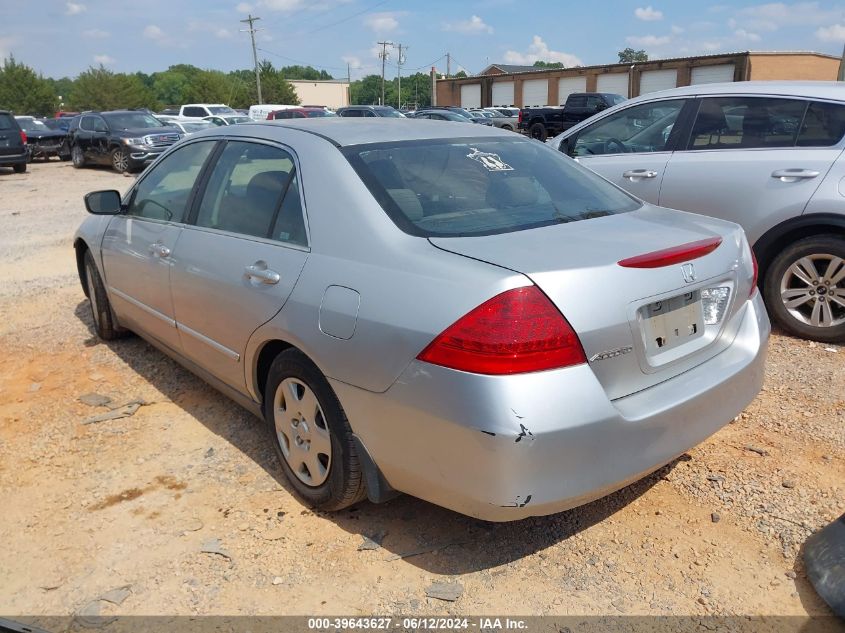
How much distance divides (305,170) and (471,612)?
76.5 inches

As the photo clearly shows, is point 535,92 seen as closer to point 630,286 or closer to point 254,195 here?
point 254,195

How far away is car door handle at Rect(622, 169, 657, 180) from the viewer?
18.2ft

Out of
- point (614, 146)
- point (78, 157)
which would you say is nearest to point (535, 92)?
point (78, 157)

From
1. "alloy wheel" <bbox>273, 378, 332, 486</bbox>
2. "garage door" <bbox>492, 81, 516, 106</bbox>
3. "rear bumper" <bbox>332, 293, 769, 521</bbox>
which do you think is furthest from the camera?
"garage door" <bbox>492, 81, 516, 106</bbox>

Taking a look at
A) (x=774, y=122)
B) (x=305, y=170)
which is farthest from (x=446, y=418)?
(x=774, y=122)

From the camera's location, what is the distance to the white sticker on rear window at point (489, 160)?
10.6ft

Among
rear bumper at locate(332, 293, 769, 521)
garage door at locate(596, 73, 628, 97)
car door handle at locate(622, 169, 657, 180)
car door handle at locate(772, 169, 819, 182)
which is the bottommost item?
rear bumper at locate(332, 293, 769, 521)

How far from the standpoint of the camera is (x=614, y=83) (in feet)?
177

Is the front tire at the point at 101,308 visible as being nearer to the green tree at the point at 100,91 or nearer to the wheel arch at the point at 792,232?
the wheel arch at the point at 792,232

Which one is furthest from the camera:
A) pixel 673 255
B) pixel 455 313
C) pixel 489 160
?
pixel 489 160

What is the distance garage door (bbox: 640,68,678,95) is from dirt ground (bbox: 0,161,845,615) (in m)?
49.5

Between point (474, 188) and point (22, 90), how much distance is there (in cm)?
7272

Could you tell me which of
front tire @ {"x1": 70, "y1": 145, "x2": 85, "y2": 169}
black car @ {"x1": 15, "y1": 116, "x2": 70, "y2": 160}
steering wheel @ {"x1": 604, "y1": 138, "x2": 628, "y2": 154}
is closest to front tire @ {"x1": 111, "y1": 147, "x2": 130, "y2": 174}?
front tire @ {"x1": 70, "y1": 145, "x2": 85, "y2": 169}

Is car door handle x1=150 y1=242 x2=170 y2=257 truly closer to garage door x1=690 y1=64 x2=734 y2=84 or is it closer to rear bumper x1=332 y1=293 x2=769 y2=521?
rear bumper x1=332 y1=293 x2=769 y2=521
